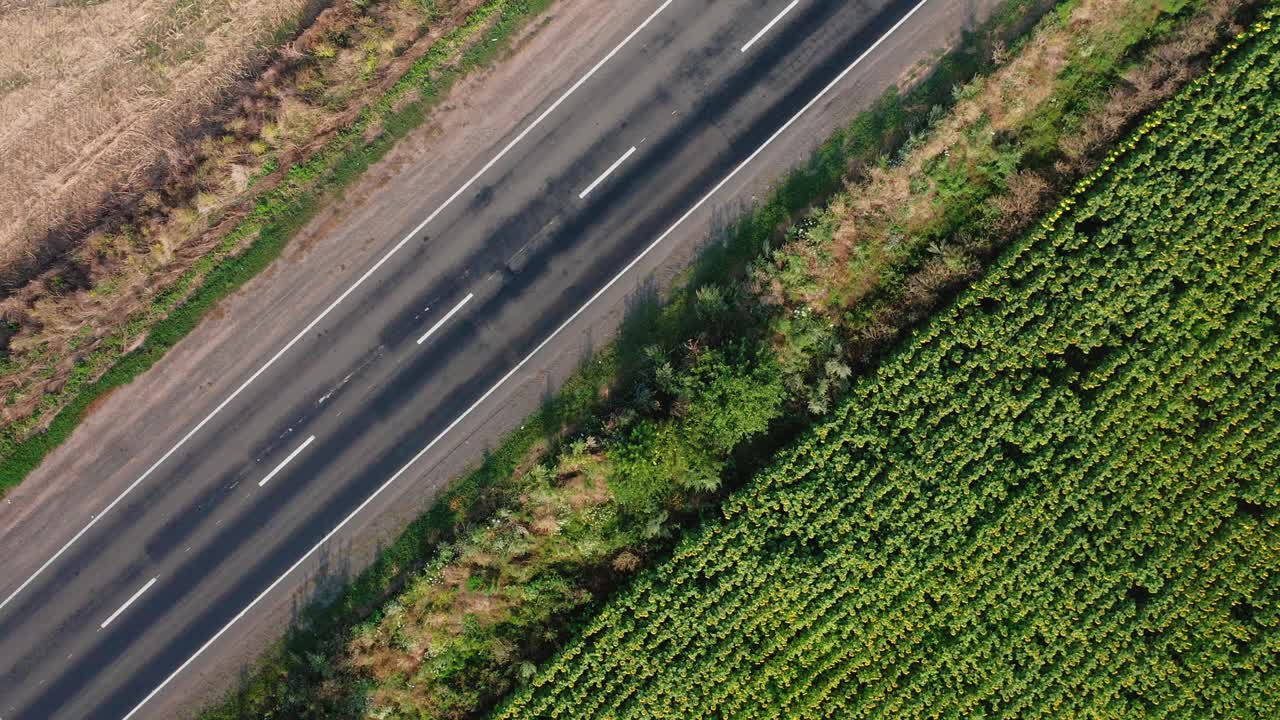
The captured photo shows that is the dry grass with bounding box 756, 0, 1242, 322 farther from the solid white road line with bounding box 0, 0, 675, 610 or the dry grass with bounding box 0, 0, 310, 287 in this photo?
the dry grass with bounding box 0, 0, 310, 287

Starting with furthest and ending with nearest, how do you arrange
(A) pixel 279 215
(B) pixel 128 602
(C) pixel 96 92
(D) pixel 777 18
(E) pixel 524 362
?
1. (C) pixel 96 92
2. (B) pixel 128 602
3. (A) pixel 279 215
4. (E) pixel 524 362
5. (D) pixel 777 18

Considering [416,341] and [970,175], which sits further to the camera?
[416,341]

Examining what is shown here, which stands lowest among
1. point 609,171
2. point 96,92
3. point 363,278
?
point 609,171

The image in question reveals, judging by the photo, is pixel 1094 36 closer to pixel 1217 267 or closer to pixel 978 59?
pixel 978 59

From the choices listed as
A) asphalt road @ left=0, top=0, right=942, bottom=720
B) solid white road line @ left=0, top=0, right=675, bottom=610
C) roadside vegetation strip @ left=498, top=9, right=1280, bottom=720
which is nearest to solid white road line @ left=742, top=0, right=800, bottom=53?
asphalt road @ left=0, top=0, right=942, bottom=720

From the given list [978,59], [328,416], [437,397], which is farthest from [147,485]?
[978,59]

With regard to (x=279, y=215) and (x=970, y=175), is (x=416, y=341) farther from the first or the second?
(x=970, y=175)

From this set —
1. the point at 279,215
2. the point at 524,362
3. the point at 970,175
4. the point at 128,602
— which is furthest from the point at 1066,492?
the point at 128,602
